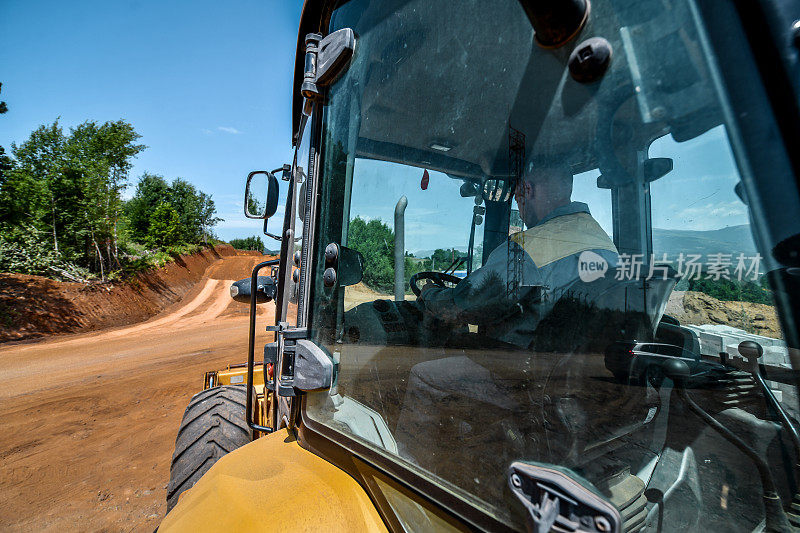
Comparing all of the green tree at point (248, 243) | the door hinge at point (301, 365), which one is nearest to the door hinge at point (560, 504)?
the door hinge at point (301, 365)

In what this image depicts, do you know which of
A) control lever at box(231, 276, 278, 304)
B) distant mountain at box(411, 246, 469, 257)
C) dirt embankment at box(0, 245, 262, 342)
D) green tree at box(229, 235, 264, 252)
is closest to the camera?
distant mountain at box(411, 246, 469, 257)

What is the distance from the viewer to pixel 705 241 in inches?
27.4

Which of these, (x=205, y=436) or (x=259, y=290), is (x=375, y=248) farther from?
(x=205, y=436)

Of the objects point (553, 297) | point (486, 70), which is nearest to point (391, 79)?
point (486, 70)

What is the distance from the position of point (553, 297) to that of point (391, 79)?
33.6 inches

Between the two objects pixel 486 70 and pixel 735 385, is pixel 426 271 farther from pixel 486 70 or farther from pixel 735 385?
pixel 735 385

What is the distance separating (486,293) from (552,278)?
6.7 inches

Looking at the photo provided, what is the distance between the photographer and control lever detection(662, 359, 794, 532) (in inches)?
31.9

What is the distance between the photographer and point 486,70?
3.31 ft

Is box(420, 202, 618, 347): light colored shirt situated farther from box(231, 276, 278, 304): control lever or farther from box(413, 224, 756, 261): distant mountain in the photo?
box(231, 276, 278, 304): control lever

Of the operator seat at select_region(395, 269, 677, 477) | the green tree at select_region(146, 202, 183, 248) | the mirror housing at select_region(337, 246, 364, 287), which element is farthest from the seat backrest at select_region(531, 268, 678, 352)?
the green tree at select_region(146, 202, 183, 248)

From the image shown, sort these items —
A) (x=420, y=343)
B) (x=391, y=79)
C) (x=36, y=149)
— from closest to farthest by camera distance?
(x=420, y=343) < (x=391, y=79) < (x=36, y=149)

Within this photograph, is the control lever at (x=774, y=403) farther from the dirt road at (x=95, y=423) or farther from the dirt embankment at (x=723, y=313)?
the dirt road at (x=95, y=423)

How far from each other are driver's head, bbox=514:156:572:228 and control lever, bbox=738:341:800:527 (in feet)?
1.38
